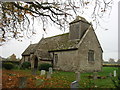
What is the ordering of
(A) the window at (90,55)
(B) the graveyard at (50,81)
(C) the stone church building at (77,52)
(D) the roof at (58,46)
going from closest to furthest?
1. (B) the graveyard at (50,81)
2. (C) the stone church building at (77,52)
3. (D) the roof at (58,46)
4. (A) the window at (90,55)

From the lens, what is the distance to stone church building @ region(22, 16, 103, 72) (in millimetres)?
22188

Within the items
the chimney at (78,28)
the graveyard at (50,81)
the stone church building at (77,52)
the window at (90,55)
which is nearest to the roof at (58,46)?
the stone church building at (77,52)

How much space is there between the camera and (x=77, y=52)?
70.9 ft

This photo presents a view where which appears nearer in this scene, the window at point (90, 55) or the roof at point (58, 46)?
the roof at point (58, 46)

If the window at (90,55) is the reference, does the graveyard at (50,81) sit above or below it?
below

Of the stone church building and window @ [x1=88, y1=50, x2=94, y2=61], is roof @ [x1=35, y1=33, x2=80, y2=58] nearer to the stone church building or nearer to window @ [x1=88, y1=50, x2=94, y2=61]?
the stone church building

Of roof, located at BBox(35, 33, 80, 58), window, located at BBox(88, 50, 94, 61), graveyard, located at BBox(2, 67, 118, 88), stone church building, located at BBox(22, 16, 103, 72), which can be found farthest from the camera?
window, located at BBox(88, 50, 94, 61)

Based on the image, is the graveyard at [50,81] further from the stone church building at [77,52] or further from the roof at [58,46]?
the roof at [58,46]

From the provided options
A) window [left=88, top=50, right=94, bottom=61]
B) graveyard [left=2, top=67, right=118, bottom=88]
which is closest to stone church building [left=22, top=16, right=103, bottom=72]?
window [left=88, top=50, right=94, bottom=61]

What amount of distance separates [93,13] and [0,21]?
6.54 m

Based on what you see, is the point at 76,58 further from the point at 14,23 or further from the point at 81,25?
the point at 14,23

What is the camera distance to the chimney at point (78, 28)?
78.1 ft

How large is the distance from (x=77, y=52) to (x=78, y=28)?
4.69m

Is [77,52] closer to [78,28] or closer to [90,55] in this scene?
[90,55]
